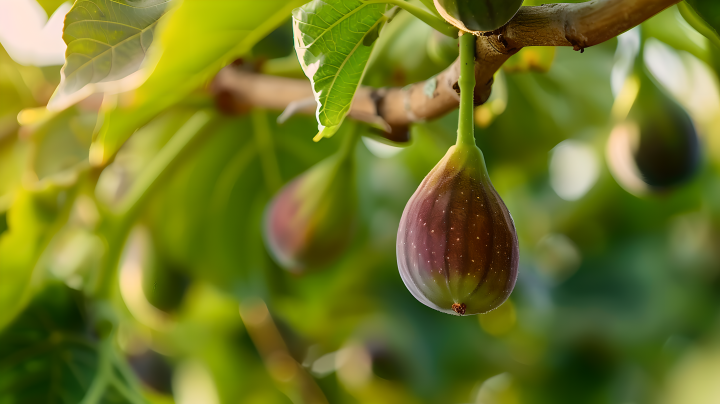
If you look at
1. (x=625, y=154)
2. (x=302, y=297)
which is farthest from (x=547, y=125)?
(x=302, y=297)

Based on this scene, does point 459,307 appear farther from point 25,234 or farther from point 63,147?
point 63,147

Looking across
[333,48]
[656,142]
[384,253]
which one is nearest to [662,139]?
[656,142]

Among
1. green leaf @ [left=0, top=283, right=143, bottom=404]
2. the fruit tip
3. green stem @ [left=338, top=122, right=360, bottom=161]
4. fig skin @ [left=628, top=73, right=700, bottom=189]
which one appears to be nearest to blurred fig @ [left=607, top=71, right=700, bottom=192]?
fig skin @ [left=628, top=73, right=700, bottom=189]

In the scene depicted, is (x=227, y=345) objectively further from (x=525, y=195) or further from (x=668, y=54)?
(x=668, y=54)

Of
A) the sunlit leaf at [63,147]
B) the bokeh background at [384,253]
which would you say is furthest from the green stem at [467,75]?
the sunlit leaf at [63,147]

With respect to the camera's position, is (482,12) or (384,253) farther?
(384,253)

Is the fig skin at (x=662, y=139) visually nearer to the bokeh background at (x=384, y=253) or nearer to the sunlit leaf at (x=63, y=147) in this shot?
the bokeh background at (x=384, y=253)
